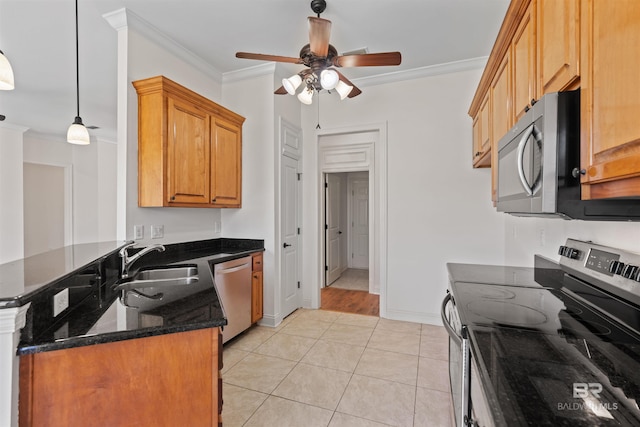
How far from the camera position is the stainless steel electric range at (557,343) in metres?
0.65

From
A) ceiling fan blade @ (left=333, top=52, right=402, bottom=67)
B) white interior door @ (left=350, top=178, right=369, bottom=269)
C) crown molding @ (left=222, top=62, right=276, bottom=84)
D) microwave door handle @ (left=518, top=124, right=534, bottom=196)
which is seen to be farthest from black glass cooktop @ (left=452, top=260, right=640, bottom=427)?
white interior door @ (left=350, top=178, right=369, bottom=269)

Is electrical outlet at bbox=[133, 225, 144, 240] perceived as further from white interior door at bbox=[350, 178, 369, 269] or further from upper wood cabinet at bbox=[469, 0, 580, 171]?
white interior door at bbox=[350, 178, 369, 269]

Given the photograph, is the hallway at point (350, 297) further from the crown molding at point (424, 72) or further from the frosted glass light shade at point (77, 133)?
the frosted glass light shade at point (77, 133)

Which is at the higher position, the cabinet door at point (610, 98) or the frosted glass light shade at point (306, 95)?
the frosted glass light shade at point (306, 95)

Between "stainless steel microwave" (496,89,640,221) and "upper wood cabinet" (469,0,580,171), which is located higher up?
"upper wood cabinet" (469,0,580,171)

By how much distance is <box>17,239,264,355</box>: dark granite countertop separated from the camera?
993 millimetres

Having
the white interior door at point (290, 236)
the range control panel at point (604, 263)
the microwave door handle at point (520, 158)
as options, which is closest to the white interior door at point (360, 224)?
the white interior door at point (290, 236)

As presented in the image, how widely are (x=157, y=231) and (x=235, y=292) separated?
0.89 metres

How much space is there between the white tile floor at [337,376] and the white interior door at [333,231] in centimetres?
188

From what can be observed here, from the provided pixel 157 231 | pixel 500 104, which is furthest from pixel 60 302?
pixel 500 104

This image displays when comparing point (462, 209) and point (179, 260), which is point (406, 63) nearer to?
point (462, 209)

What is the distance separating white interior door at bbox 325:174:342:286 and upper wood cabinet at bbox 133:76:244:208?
7.31 feet

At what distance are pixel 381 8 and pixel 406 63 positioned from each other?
0.99m

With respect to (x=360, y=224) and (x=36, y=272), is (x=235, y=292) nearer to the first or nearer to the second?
(x=36, y=272)
